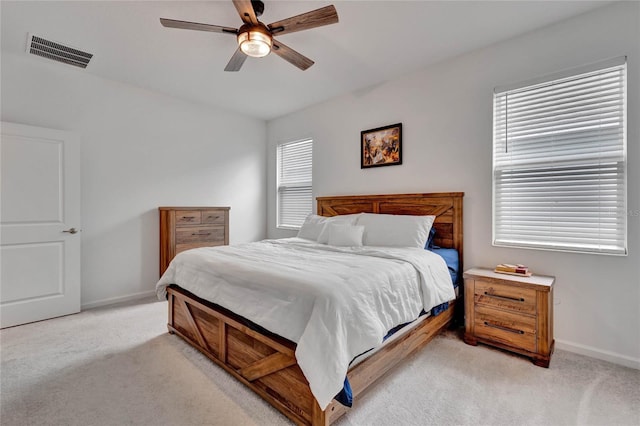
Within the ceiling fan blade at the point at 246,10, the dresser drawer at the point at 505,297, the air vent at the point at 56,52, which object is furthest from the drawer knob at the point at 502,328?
the air vent at the point at 56,52

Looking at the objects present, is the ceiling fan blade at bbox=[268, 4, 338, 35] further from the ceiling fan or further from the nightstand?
the nightstand

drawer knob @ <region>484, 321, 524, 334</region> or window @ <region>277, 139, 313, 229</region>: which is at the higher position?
window @ <region>277, 139, 313, 229</region>

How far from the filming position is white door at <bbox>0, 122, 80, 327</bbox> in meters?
2.82

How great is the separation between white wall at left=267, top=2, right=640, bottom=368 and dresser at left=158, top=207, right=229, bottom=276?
1.64 m

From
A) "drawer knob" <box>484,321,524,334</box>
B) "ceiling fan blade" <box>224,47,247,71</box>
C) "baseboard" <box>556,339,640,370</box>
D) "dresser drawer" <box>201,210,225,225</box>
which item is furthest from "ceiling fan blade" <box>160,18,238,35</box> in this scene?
"baseboard" <box>556,339,640,370</box>

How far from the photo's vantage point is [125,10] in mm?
2291

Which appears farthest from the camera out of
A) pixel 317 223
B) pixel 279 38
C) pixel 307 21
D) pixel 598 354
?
pixel 317 223

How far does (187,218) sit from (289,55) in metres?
2.58

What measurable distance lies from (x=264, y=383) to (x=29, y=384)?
1588mm

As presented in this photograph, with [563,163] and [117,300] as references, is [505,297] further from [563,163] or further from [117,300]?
[117,300]

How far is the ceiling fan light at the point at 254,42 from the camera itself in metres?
2.10

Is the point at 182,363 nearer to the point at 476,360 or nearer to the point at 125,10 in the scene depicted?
the point at 476,360

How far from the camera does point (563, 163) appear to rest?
244 centimetres

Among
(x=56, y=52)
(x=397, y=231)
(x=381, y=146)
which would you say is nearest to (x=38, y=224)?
(x=56, y=52)
